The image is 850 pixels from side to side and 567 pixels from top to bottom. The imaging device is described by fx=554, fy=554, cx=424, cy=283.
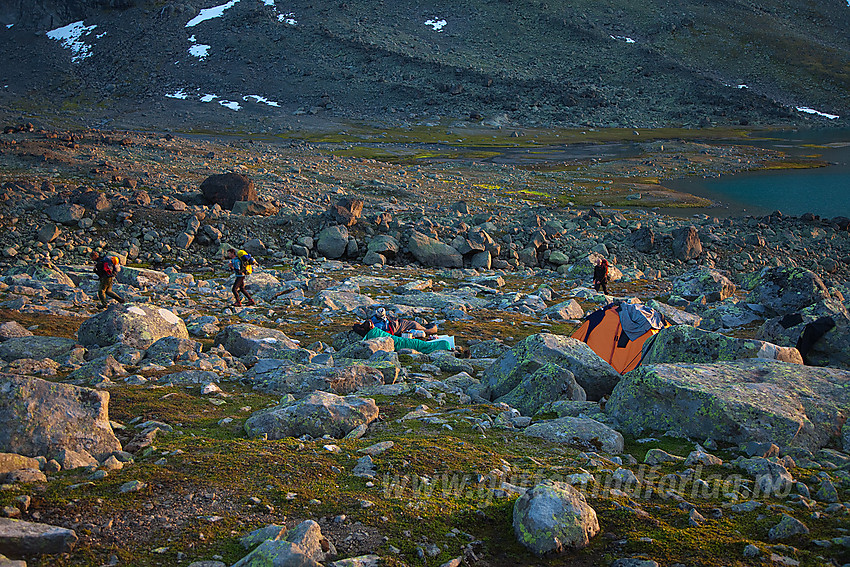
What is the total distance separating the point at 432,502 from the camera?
527 centimetres

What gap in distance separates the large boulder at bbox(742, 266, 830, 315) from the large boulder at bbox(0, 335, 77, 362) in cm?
1846

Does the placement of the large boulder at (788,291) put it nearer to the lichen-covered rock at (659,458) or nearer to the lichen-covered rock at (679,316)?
the lichen-covered rock at (679,316)

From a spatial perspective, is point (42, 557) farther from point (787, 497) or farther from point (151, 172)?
point (151, 172)

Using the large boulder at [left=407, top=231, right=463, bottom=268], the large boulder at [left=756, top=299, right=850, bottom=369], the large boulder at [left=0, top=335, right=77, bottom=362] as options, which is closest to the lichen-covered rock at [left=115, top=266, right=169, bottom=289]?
the large boulder at [left=0, top=335, right=77, bottom=362]

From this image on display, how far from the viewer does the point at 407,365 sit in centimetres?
1125

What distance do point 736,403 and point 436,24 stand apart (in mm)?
142870

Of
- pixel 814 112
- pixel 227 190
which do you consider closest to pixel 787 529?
pixel 227 190

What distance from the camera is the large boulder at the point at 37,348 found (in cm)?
1011

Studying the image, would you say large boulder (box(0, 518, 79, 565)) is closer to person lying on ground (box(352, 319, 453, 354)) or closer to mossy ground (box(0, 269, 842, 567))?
mossy ground (box(0, 269, 842, 567))

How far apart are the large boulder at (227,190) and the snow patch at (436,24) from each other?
118215 millimetres

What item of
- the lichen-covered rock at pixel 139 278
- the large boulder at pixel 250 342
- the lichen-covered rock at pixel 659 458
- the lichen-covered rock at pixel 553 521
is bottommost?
the lichen-covered rock at pixel 139 278

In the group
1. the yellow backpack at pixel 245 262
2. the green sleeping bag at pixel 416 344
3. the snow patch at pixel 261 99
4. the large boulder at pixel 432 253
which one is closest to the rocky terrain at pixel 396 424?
the green sleeping bag at pixel 416 344

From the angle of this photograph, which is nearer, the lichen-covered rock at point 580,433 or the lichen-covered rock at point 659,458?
the lichen-covered rock at point 659,458

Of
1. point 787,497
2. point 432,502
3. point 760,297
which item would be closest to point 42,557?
point 432,502
